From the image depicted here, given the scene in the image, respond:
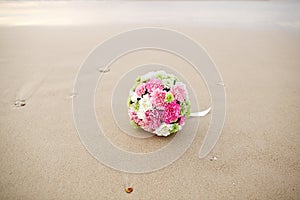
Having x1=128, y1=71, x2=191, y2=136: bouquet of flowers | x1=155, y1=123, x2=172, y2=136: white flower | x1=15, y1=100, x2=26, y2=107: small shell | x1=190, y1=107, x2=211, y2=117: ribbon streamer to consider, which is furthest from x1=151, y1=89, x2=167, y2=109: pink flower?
x1=15, y1=100, x2=26, y2=107: small shell

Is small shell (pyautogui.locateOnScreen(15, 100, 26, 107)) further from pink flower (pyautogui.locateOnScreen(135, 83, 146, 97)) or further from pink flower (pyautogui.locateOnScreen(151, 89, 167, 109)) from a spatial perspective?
pink flower (pyautogui.locateOnScreen(151, 89, 167, 109))

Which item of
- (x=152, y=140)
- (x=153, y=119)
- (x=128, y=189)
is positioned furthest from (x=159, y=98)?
(x=128, y=189)

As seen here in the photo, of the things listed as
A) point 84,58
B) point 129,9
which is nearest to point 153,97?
point 84,58

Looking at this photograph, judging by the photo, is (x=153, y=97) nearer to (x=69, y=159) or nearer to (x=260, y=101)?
(x=69, y=159)

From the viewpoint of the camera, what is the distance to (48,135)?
213 cm

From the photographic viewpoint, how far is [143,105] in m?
1.93

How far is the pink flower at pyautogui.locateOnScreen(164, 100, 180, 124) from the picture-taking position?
191 centimetres

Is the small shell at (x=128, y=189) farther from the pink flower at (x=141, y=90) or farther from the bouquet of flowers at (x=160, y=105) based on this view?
the pink flower at (x=141, y=90)

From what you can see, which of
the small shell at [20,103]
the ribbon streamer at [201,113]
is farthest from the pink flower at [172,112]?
the small shell at [20,103]

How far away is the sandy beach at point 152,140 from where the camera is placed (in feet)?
5.46

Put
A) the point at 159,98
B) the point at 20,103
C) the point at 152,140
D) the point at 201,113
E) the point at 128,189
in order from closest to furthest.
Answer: the point at 128,189 → the point at 159,98 → the point at 152,140 → the point at 201,113 → the point at 20,103

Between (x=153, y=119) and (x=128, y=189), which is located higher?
(x=153, y=119)

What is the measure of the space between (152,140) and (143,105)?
1.08ft

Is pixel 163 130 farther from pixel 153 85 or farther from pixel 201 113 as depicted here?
pixel 201 113
